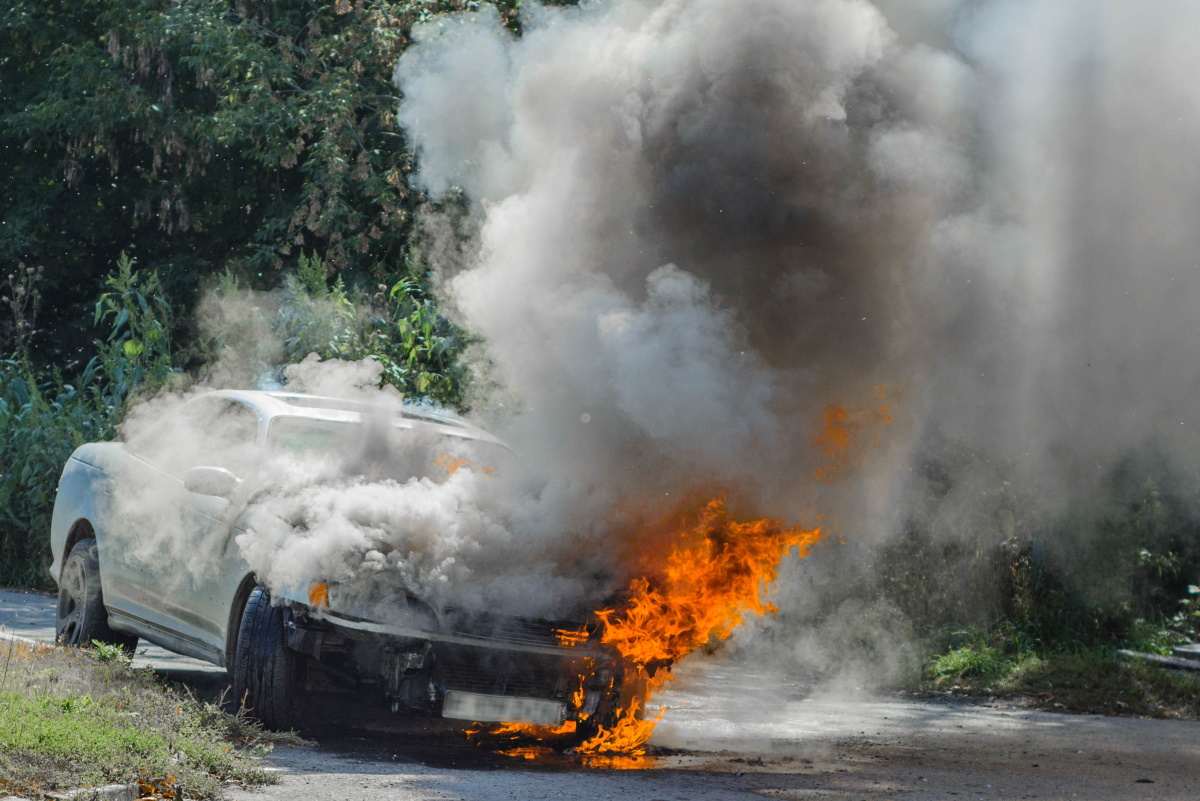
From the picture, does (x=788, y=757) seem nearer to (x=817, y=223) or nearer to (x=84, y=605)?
(x=817, y=223)

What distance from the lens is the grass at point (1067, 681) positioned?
9.93 metres

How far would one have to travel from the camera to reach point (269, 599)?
21.1 ft

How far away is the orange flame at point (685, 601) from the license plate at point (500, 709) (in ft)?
1.42

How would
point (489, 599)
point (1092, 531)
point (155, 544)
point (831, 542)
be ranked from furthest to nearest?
point (1092, 531) < point (831, 542) < point (155, 544) < point (489, 599)

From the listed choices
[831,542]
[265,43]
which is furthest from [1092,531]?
[265,43]

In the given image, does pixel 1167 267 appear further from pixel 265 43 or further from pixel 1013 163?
pixel 265 43

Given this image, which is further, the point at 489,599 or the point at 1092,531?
the point at 1092,531

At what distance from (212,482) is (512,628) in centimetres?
185

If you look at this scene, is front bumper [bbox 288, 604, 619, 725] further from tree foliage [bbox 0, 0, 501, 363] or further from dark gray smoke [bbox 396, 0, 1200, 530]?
tree foliage [bbox 0, 0, 501, 363]

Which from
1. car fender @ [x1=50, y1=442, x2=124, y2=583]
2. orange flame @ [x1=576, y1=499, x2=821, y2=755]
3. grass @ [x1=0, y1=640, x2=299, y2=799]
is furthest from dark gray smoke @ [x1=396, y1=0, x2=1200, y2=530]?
car fender @ [x1=50, y1=442, x2=124, y2=583]

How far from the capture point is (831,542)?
1030cm

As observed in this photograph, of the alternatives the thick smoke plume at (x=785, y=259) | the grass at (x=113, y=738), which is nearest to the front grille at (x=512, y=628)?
the thick smoke plume at (x=785, y=259)

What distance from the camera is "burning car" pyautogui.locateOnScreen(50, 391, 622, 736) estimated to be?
20.2ft

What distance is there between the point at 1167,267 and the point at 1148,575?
457 centimetres
